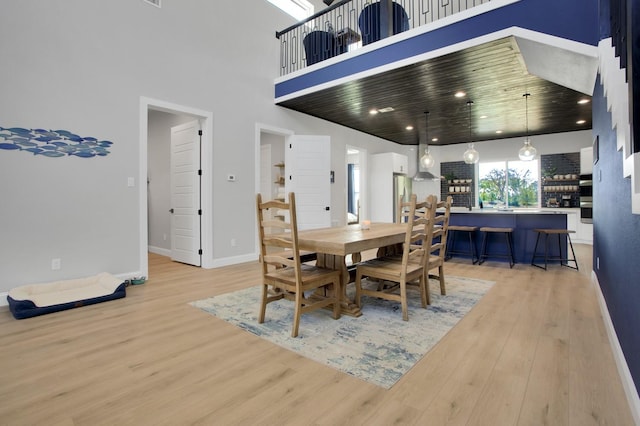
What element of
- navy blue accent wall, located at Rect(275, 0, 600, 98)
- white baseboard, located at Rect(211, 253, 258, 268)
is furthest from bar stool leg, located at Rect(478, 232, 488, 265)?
white baseboard, located at Rect(211, 253, 258, 268)

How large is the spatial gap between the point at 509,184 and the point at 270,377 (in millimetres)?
8907

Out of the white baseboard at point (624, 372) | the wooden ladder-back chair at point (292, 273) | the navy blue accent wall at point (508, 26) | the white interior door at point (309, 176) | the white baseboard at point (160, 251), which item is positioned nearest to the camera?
the white baseboard at point (624, 372)

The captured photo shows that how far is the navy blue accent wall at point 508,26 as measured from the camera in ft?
9.57

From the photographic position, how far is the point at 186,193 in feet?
Answer: 17.3

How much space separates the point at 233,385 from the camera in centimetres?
176

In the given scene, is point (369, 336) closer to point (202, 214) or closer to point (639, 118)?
point (639, 118)

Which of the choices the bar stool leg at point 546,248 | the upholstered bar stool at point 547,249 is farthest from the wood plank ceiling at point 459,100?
the bar stool leg at point 546,248

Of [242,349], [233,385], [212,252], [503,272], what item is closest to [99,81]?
[212,252]

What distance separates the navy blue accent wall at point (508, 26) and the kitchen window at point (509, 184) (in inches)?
238

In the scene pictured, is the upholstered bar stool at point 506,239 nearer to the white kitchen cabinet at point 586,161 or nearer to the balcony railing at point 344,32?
the balcony railing at point 344,32

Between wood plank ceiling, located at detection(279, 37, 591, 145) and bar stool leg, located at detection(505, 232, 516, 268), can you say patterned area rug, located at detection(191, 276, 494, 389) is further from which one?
wood plank ceiling, located at detection(279, 37, 591, 145)

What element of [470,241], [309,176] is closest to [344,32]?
[309,176]

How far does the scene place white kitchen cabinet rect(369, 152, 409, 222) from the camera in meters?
8.27

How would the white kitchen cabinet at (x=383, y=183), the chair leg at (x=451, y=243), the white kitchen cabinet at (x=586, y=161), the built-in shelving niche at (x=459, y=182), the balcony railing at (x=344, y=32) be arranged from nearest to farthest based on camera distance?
the balcony railing at (x=344, y=32)
the chair leg at (x=451, y=243)
the white kitchen cabinet at (x=586, y=161)
the white kitchen cabinet at (x=383, y=183)
the built-in shelving niche at (x=459, y=182)
